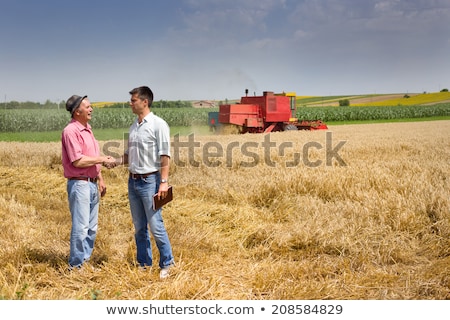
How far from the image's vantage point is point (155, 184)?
4.03 meters

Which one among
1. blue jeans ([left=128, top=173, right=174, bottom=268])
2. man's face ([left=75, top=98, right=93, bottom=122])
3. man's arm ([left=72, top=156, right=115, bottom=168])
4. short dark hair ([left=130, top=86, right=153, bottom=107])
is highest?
short dark hair ([left=130, top=86, right=153, bottom=107])

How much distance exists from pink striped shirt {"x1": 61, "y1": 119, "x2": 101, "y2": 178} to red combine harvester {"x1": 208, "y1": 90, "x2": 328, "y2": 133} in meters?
15.4

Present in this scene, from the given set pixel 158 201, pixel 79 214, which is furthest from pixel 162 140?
pixel 79 214

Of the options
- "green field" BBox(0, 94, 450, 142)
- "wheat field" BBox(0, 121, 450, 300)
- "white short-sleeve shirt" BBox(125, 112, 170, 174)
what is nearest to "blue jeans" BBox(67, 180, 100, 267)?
"wheat field" BBox(0, 121, 450, 300)

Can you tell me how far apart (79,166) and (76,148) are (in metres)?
0.17

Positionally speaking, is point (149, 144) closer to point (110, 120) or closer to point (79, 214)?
point (79, 214)

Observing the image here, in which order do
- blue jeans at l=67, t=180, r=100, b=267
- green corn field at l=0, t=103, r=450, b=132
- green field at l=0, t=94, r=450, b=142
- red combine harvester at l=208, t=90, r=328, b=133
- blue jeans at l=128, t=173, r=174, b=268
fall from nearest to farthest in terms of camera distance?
blue jeans at l=128, t=173, r=174, b=268 → blue jeans at l=67, t=180, r=100, b=267 → red combine harvester at l=208, t=90, r=328, b=133 → green field at l=0, t=94, r=450, b=142 → green corn field at l=0, t=103, r=450, b=132

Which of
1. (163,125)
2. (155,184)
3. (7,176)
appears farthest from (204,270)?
(7,176)

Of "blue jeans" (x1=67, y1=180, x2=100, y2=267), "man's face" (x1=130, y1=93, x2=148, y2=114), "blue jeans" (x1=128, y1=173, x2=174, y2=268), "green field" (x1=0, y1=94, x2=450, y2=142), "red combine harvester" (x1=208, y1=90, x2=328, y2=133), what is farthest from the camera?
"green field" (x1=0, y1=94, x2=450, y2=142)

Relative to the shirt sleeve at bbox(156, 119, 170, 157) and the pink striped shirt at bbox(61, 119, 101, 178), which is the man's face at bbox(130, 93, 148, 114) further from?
the pink striped shirt at bbox(61, 119, 101, 178)

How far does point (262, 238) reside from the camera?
5367 mm

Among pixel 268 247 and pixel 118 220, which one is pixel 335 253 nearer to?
pixel 268 247

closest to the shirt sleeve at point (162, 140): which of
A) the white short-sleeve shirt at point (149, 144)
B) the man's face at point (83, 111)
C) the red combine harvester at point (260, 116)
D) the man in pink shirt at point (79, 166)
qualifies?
the white short-sleeve shirt at point (149, 144)

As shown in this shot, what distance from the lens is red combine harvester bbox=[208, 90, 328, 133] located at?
19.8 metres
